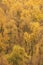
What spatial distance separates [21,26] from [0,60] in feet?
23.5

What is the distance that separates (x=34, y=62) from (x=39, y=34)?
2.96 m

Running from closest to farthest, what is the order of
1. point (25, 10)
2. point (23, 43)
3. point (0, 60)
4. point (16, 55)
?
point (0, 60), point (16, 55), point (23, 43), point (25, 10)

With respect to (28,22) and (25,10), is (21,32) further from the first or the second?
(25,10)

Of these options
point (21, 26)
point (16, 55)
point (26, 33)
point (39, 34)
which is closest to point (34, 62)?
point (16, 55)

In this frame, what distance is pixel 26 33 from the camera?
23.3m

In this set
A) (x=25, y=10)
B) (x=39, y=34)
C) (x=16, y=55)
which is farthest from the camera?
(x=25, y=10)

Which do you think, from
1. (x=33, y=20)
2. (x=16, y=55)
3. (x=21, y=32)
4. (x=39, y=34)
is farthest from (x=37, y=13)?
(x=16, y=55)

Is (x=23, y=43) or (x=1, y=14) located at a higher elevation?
(x=1, y=14)

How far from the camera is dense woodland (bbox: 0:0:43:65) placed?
19.9 metres

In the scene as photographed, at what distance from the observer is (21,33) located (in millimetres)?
24234

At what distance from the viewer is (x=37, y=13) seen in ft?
86.0

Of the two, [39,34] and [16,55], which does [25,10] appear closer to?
[39,34]

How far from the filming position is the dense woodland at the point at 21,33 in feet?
65.2

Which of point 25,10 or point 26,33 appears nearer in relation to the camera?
point 26,33
